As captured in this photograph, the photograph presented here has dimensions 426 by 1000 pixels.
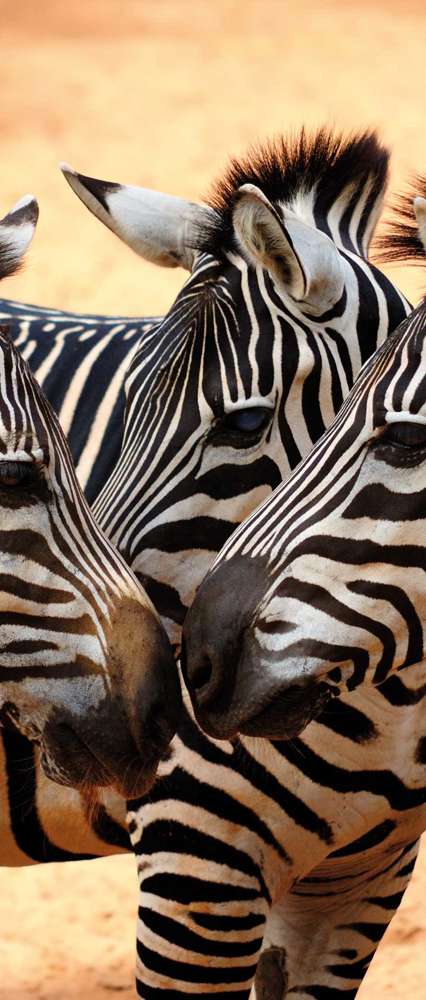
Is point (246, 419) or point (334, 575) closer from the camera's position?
point (334, 575)

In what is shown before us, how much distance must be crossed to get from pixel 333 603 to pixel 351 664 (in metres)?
0.18

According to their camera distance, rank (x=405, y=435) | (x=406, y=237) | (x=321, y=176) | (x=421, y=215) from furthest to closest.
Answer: (x=321, y=176) → (x=406, y=237) → (x=421, y=215) → (x=405, y=435)

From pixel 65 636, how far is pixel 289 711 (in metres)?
0.58

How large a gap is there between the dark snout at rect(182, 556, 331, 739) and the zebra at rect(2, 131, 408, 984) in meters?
Result: 0.53

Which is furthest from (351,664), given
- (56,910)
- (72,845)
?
(56,910)

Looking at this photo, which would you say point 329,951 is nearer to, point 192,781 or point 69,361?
point 192,781

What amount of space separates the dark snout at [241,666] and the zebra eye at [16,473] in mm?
529

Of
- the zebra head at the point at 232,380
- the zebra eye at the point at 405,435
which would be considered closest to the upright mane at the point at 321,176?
the zebra head at the point at 232,380

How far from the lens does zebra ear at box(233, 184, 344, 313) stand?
3865 millimetres

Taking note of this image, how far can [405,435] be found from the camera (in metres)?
3.20

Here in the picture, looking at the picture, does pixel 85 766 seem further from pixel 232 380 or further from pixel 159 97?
pixel 159 97

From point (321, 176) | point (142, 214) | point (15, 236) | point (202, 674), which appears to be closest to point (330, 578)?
point (202, 674)

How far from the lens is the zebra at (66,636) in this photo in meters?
3.28

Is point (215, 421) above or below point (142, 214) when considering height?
below
